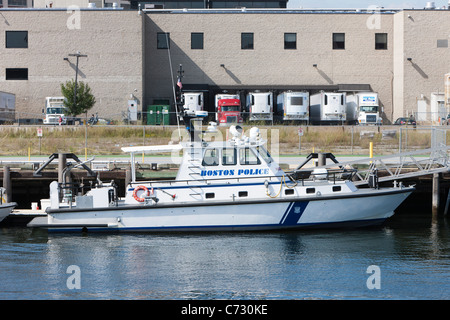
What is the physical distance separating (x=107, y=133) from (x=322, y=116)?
732 inches

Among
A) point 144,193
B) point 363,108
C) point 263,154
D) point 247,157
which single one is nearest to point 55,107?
point 363,108

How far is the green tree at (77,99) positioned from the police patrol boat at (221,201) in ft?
114

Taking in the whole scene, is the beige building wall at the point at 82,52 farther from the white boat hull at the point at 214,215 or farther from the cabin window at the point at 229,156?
the white boat hull at the point at 214,215

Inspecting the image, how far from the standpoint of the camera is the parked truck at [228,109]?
53.8 m

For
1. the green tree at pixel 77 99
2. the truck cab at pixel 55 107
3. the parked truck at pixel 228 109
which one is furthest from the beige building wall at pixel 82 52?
the parked truck at pixel 228 109

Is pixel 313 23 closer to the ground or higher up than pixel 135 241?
higher up

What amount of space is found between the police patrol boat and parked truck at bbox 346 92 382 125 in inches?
1279

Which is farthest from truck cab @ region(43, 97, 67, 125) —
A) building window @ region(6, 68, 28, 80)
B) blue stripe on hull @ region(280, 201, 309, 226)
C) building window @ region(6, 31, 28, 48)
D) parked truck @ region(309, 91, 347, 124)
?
blue stripe on hull @ region(280, 201, 309, 226)

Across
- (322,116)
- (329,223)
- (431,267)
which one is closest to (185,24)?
(322,116)

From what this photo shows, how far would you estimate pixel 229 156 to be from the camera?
23.5m
